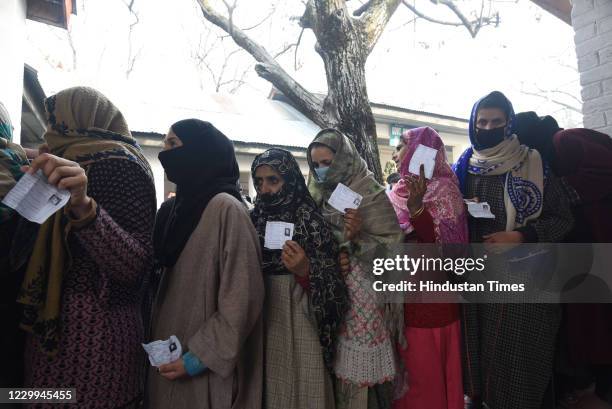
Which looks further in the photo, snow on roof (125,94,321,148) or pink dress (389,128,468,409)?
snow on roof (125,94,321,148)

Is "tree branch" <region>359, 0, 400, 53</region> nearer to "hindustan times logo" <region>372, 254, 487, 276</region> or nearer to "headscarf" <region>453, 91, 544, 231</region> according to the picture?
"headscarf" <region>453, 91, 544, 231</region>

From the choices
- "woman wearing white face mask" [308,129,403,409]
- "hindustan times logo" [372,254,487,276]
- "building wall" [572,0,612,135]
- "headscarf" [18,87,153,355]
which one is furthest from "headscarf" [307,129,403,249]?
"building wall" [572,0,612,135]

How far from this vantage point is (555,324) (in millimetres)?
1948

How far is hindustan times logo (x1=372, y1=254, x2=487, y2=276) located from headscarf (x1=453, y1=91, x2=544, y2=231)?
0.31 metres

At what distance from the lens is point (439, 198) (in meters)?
2.00

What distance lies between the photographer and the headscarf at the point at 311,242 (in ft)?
5.44

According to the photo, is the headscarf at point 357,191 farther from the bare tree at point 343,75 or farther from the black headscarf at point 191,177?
the bare tree at point 343,75

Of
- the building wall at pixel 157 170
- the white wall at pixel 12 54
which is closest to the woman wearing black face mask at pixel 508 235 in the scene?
the white wall at pixel 12 54

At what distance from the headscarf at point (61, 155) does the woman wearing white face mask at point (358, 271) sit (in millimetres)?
911

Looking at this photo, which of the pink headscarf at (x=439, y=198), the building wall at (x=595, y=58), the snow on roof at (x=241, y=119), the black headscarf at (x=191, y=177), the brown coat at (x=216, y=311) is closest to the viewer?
the brown coat at (x=216, y=311)

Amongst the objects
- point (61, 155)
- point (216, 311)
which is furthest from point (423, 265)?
point (61, 155)

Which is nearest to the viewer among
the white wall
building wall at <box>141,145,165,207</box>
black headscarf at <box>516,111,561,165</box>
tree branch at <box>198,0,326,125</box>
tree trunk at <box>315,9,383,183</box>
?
black headscarf at <box>516,111,561,165</box>

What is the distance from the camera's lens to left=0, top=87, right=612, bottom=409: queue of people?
1.29 metres

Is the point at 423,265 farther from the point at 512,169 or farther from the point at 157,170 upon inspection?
the point at 157,170
